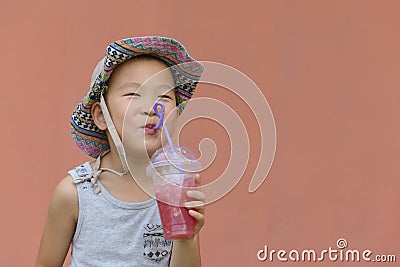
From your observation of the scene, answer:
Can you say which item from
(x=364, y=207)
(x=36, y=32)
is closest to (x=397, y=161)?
(x=364, y=207)

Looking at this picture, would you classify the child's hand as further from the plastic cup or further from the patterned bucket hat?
the patterned bucket hat

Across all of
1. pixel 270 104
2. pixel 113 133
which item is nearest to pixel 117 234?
pixel 113 133

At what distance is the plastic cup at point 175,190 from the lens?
4.11 ft

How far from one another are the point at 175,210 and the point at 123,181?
0.96 feet

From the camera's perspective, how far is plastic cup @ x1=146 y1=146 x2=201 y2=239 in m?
1.25

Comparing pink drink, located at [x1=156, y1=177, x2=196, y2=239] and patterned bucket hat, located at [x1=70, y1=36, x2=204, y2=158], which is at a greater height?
patterned bucket hat, located at [x1=70, y1=36, x2=204, y2=158]

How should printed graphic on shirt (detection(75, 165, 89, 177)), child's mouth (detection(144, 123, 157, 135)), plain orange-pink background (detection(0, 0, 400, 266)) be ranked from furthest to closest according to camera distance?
plain orange-pink background (detection(0, 0, 400, 266))
printed graphic on shirt (detection(75, 165, 89, 177))
child's mouth (detection(144, 123, 157, 135))

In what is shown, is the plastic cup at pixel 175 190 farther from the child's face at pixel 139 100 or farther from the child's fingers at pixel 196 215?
the child's face at pixel 139 100

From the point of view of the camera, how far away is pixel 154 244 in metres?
1.47

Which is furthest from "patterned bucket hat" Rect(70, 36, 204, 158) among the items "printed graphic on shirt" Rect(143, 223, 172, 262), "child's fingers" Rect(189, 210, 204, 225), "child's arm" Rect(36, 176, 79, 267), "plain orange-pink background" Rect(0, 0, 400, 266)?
"plain orange-pink background" Rect(0, 0, 400, 266)

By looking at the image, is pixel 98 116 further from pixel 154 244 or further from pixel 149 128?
pixel 154 244

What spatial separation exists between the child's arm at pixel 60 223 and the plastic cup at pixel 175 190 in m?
0.28

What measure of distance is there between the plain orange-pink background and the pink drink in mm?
876

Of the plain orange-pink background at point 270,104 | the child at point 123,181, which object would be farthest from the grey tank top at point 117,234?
the plain orange-pink background at point 270,104
